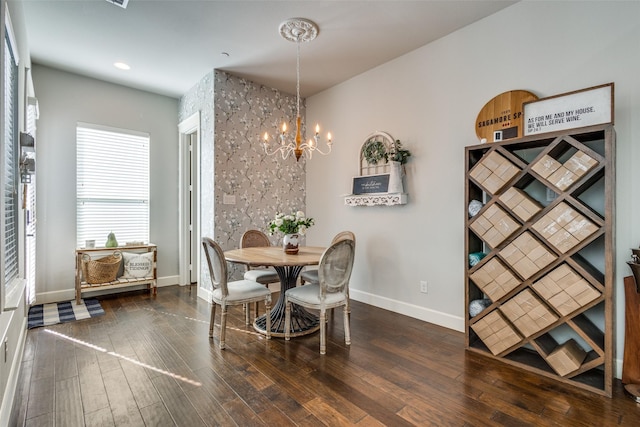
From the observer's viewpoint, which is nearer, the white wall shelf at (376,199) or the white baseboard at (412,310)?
the white baseboard at (412,310)

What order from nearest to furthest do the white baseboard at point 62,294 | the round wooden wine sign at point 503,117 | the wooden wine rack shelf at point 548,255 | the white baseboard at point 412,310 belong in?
the wooden wine rack shelf at point 548,255 → the round wooden wine sign at point 503,117 → the white baseboard at point 412,310 → the white baseboard at point 62,294

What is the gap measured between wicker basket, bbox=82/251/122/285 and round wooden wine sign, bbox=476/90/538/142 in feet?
14.6

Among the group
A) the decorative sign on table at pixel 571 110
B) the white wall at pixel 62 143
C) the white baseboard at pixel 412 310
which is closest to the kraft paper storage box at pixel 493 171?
the decorative sign on table at pixel 571 110

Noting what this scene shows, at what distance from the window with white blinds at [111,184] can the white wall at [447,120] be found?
2.55 metres

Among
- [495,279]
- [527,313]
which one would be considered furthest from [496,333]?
[495,279]

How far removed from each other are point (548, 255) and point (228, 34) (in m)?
3.34

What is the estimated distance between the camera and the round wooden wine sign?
2.52 metres

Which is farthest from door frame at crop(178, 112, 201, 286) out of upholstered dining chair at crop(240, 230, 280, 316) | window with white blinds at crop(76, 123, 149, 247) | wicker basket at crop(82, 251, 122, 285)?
upholstered dining chair at crop(240, 230, 280, 316)

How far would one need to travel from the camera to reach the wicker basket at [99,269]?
3869 millimetres

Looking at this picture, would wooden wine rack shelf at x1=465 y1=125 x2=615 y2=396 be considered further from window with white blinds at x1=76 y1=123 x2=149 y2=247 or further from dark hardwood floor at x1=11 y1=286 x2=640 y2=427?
window with white blinds at x1=76 y1=123 x2=149 y2=247

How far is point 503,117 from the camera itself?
8.64 ft

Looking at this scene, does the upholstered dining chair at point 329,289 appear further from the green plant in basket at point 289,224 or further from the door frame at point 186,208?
the door frame at point 186,208

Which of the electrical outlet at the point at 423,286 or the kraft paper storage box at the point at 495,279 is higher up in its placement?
the kraft paper storage box at the point at 495,279

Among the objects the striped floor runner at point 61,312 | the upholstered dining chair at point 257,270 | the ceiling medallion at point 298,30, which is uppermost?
the ceiling medallion at point 298,30
